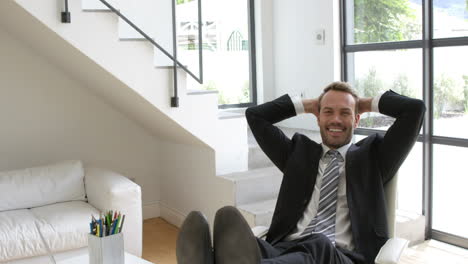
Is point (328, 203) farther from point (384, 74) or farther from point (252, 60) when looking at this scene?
point (252, 60)

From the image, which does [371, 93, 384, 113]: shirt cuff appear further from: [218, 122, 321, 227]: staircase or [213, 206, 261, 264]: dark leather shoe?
[218, 122, 321, 227]: staircase

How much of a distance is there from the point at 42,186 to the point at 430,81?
2.92m

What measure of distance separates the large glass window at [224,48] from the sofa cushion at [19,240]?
2247 mm

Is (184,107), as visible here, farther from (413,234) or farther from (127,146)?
(413,234)

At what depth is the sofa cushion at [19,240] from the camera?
3.40m

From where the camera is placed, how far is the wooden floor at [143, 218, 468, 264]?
393 cm

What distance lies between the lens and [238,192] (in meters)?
4.14

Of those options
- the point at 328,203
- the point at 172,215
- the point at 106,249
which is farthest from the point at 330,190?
the point at 172,215

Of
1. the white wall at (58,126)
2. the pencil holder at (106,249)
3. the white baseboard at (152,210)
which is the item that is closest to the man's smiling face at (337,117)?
the pencil holder at (106,249)

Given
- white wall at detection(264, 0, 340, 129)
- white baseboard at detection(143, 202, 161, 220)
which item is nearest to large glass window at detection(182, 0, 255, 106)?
white wall at detection(264, 0, 340, 129)

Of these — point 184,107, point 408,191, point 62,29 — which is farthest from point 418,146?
point 62,29

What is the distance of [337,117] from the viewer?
8.44 feet

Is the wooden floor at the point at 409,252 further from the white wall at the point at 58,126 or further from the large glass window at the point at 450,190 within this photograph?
the white wall at the point at 58,126

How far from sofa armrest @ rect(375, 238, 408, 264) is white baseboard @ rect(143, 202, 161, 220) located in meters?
3.13
